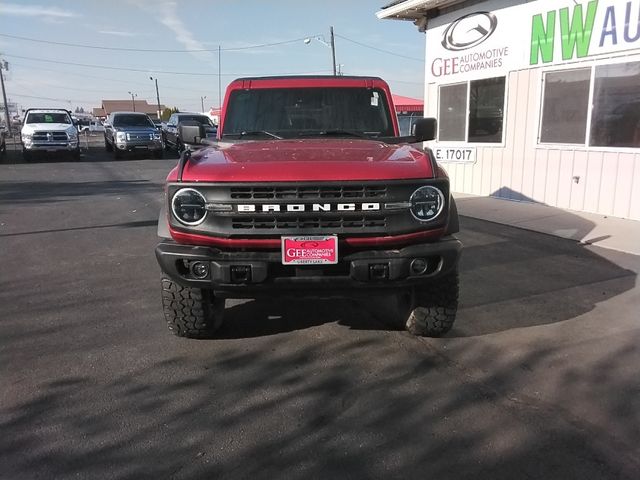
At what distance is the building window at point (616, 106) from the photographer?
27.4 feet

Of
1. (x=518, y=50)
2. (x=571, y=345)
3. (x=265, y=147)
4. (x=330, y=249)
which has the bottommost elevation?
(x=571, y=345)

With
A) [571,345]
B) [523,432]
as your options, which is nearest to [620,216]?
[571,345]

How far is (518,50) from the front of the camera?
34.2ft

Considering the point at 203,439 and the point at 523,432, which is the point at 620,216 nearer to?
the point at 523,432

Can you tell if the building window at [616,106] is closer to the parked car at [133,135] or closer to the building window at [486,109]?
the building window at [486,109]

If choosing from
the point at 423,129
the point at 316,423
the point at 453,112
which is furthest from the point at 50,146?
the point at 316,423

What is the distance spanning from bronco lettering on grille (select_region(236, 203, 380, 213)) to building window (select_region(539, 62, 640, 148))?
22.3ft

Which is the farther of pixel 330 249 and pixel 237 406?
pixel 330 249

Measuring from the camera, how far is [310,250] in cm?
341

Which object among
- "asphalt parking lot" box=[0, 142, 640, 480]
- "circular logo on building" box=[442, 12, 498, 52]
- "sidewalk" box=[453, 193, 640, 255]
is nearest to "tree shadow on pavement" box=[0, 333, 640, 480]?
"asphalt parking lot" box=[0, 142, 640, 480]

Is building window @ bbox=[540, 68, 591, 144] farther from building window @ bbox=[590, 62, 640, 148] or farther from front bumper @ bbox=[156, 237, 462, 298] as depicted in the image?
front bumper @ bbox=[156, 237, 462, 298]

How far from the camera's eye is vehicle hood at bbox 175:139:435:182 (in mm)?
3447

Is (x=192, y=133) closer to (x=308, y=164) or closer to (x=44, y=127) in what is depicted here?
(x=308, y=164)

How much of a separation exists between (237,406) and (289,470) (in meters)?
0.70
